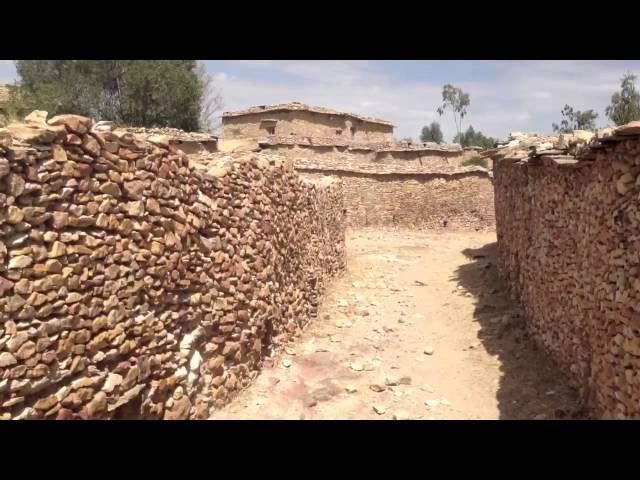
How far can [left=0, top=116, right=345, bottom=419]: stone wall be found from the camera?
3.84 meters

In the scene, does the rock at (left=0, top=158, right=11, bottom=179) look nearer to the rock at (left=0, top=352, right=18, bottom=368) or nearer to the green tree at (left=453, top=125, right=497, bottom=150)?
the rock at (left=0, top=352, right=18, bottom=368)

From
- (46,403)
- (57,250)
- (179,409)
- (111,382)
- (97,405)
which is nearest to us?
(46,403)

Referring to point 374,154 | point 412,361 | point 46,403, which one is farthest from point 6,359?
point 374,154

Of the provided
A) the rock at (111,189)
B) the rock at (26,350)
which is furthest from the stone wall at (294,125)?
the rock at (26,350)

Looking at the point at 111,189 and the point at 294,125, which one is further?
the point at 294,125

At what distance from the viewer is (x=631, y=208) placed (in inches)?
182

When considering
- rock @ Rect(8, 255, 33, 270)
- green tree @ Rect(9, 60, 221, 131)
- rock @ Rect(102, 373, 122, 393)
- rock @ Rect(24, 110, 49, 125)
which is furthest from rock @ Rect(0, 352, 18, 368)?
green tree @ Rect(9, 60, 221, 131)

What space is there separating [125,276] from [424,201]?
17.9 metres

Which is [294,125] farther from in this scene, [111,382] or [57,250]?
[57,250]

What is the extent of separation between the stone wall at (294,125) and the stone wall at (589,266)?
18.2m

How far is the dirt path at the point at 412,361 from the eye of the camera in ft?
22.0

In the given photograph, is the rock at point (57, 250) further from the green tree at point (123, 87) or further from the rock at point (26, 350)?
the green tree at point (123, 87)

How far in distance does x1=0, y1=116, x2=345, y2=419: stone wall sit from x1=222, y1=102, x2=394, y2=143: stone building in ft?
61.3

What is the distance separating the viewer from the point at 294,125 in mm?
26172
